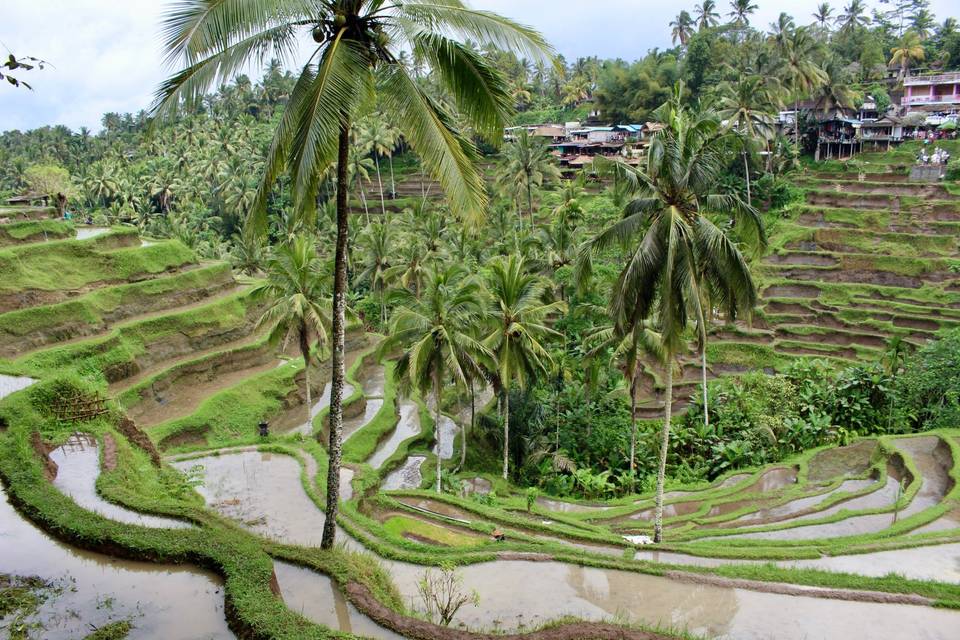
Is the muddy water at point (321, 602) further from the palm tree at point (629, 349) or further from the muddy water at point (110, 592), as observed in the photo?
the palm tree at point (629, 349)

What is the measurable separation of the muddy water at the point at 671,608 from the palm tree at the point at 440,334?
8782mm

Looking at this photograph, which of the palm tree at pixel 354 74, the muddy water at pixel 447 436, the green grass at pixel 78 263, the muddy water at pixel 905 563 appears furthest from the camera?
the muddy water at pixel 447 436

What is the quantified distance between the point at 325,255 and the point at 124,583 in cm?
4971

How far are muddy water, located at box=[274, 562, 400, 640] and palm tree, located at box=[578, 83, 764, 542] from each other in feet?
27.1

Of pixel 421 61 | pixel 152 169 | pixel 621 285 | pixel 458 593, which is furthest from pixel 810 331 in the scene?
pixel 152 169

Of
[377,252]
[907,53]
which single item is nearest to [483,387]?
[377,252]

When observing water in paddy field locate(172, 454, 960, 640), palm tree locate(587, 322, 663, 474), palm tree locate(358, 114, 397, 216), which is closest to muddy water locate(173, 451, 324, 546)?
water in paddy field locate(172, 454, 960, 640)

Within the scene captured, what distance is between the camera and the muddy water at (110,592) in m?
9.68

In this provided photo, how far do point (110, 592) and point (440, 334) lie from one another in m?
12.7

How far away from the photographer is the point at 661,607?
41.2ft

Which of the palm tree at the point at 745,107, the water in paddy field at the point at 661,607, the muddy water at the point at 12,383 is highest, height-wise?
the palm tree at the point at 745,107

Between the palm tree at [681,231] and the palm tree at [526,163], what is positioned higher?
the palm tree at [526,163]

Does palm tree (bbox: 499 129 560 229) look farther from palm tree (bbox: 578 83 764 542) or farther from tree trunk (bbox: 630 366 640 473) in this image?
palm tree (bbox: 578 83 764 542)

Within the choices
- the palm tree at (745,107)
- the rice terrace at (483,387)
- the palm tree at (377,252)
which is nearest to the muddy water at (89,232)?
the rice terrace at (483,387)
